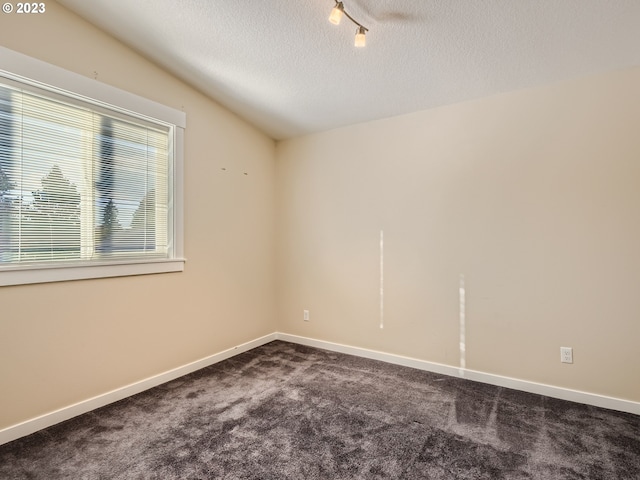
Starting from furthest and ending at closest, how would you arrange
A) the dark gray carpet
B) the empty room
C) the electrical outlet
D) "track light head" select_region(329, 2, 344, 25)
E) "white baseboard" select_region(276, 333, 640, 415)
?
the electrical outlet
"white baseboard" select_region(276, 333, 640, 415)
the empty room
"track light head" select_region(329, 2, 344, 25)
the dark gray carpet

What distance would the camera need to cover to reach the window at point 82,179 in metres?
2.01

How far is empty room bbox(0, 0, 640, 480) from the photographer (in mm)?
1910

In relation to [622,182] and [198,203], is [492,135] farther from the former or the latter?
[198,203]

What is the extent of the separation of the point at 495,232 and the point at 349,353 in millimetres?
1870

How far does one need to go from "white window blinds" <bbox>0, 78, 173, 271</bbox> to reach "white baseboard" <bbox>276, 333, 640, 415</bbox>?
2.05 metres

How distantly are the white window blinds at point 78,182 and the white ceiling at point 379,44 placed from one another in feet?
2.24

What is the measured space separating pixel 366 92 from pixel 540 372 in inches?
105

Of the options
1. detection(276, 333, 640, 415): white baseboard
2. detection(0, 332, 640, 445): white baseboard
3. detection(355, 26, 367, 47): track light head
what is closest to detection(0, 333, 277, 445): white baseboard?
detection(0, 332, 640, 445): white baseboard

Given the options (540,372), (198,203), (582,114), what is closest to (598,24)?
(582,114)

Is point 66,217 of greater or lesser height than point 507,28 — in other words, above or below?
below

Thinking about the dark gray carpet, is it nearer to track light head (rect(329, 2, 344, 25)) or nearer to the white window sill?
the white window sill

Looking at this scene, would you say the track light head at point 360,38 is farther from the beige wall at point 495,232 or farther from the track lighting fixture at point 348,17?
the beige wall at point 495,232

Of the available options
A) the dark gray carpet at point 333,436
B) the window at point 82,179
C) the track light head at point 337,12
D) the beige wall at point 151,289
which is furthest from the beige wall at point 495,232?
the window at point 82,179

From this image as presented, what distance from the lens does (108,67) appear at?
7.91 feet
